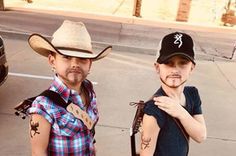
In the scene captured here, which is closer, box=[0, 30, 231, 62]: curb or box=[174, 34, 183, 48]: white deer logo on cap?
box=[174, 34, 183, 48]: white deer logo on cap

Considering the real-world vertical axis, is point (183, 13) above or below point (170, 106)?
below

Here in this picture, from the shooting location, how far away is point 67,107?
191 centimetres

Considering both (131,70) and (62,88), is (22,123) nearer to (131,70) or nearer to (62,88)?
(62,88)

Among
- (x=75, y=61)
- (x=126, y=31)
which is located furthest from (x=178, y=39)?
(x=126, y=31)

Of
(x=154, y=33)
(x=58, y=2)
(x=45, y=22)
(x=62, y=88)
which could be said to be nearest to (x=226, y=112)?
(x=62, y=88)

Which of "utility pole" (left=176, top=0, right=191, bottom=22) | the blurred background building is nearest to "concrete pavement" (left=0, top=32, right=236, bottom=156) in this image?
"utility pole" (left=176, top=0, right=191, bottom=22)

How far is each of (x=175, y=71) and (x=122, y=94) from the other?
163 inches

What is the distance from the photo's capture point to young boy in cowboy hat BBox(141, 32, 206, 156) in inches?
70.3

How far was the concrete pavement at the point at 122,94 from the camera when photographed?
428 cm

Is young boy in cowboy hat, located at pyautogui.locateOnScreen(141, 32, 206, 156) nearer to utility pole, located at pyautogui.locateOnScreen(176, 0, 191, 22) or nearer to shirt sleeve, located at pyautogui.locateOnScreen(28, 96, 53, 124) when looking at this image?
shirt sleeve, located at pyautogui.locateOnScreen(28, 96, 53, 124)

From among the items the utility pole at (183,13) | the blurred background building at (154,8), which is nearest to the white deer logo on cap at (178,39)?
the blurred background building at (154,8)

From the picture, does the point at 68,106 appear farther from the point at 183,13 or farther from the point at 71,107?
the point at 183,13

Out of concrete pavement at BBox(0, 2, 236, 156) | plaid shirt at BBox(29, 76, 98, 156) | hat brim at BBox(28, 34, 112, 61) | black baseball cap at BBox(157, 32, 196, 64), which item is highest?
black baseball cap at BBox(157, 32, 196, 64)

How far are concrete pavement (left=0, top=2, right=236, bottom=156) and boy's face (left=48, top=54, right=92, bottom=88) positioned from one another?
2.23 metres
